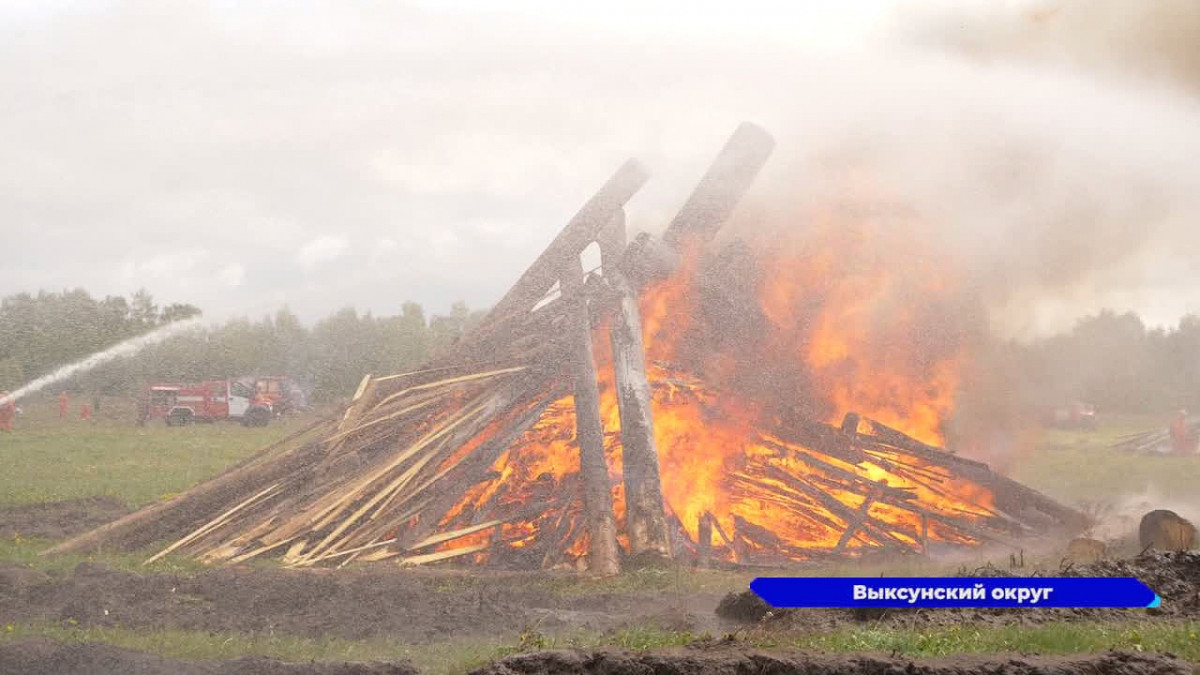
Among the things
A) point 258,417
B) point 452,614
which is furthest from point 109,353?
point 452,614

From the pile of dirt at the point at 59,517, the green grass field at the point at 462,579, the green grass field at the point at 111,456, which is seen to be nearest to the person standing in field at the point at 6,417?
the green grass field at the point at 111,456

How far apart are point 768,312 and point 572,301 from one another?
3.13 meters

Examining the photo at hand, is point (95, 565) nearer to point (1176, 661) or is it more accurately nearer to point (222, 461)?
point (1176, 661)

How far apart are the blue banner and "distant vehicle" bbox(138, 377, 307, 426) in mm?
28760

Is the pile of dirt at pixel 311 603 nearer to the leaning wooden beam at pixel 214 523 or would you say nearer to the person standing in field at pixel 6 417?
the leaning wooden beam at pixel 214 523

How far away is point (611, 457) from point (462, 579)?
3064 millimetres

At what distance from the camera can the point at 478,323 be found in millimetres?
15500

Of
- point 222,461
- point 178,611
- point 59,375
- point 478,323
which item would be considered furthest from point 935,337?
point 59,375

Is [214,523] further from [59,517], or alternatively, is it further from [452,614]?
[452,614]

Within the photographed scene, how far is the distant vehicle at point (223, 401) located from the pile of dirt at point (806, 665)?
30.9 meters

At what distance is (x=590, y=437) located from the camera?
44.3 feet

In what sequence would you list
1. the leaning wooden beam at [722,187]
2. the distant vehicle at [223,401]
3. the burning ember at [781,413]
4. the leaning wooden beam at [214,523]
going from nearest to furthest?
the leaning wooden beam at [214,523]
the burning ember at [781,413]
the leaning wooden beam at [722,187]
the distant vehicle at [223,401]

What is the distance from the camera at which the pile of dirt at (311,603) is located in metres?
9.34

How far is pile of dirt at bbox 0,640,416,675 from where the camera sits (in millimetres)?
7402
